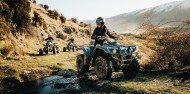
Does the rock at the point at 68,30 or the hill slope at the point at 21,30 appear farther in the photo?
the rock at the point at 68,30

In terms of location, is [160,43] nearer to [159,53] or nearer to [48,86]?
[159,53]

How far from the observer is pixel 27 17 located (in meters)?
25.2

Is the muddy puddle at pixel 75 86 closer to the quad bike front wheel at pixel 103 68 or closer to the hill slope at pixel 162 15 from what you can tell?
the quad bike front wheel at pixel 103 68

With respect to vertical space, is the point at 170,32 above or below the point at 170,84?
above

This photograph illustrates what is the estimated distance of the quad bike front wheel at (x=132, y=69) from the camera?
38.4 feet

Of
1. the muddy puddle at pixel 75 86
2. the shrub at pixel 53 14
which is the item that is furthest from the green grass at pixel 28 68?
the shrub at pixel 53 14

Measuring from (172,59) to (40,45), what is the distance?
1673 centimetres

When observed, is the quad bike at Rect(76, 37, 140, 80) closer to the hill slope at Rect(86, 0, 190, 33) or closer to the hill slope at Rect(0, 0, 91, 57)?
the hill slope at Rect(0, 0, 91, 57)

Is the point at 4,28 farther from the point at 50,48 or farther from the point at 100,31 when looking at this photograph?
the point at 100,31

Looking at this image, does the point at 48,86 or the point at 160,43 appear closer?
the point at 48,86

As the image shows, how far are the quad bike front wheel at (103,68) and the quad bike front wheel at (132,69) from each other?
41.3 inches

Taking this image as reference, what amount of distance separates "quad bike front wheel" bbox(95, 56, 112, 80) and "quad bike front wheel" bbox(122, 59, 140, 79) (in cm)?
105

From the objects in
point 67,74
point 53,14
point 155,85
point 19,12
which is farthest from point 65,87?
point 53,14

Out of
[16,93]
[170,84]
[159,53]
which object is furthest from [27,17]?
[170,84]
